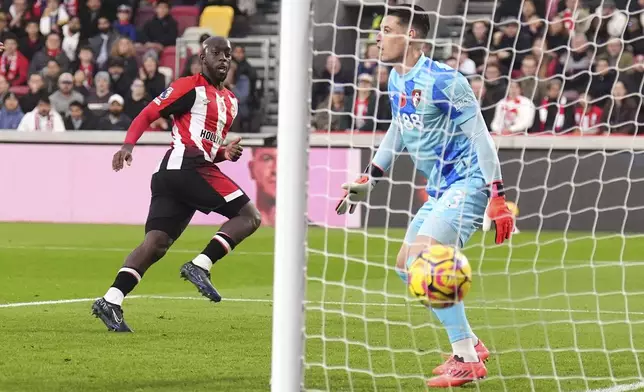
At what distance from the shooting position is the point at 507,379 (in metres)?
6.26

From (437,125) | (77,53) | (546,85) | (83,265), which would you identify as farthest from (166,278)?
(77,53)

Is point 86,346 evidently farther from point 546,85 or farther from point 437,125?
→ point 546,85

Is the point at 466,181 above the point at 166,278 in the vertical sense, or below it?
above

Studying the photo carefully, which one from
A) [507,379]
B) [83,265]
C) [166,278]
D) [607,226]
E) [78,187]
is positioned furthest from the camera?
[78,187]

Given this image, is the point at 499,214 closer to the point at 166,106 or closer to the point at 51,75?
the point at 166,106

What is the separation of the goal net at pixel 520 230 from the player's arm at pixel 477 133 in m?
0.22

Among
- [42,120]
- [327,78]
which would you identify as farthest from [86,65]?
[327,78]

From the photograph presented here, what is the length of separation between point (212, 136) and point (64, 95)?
11.6 m

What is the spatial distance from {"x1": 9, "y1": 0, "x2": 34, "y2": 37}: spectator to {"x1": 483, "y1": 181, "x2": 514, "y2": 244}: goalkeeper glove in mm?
16948

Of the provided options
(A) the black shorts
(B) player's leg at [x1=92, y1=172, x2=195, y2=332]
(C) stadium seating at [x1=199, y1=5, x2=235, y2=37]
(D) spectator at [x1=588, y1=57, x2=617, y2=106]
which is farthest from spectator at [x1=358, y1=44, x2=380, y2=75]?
(B) player's leg at [x1=92, y1=172, x2=195, y2=332]

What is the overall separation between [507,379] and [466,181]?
100 centimetres

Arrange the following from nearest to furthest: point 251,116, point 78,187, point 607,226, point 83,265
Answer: point 83,265
point 607,226
point 78,187
point 251,116

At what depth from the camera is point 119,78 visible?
19703mm

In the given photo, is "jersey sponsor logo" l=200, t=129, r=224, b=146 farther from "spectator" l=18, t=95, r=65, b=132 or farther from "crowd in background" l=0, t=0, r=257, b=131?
"spectator" l=18, t=95, r=65, b=132
